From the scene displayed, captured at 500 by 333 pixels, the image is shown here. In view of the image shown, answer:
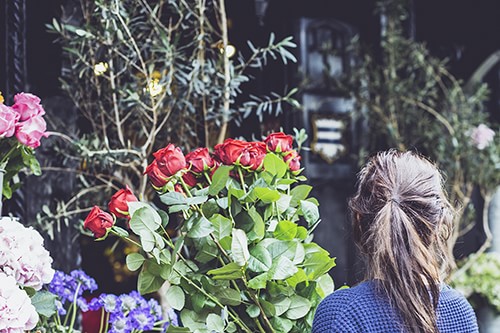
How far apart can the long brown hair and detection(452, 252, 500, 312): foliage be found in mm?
3069

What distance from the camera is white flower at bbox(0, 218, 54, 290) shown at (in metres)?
2.26

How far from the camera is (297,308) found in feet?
7.22

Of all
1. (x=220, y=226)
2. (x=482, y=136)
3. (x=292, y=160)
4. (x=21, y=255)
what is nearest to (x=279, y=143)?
(x=292, y=160)

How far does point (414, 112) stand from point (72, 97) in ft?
7.83

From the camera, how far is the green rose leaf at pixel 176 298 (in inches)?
83.7

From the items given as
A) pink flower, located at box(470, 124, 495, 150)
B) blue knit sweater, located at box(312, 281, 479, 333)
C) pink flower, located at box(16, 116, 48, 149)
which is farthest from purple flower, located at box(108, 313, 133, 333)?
pink flower, located at box(470, 124, 495, 150)

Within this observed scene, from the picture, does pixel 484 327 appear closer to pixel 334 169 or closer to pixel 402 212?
pixel 334 169

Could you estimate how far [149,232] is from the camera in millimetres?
2104

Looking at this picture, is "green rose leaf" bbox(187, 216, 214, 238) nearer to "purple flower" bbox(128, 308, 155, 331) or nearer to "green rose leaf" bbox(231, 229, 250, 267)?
"green rose leaf" bbox(231, 229, 250, 267)

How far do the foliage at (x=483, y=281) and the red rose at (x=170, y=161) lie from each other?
3.29 m

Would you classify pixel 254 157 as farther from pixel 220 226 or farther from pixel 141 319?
pixel 141 319

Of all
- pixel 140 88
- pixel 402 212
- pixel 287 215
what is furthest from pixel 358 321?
pixel 140 88

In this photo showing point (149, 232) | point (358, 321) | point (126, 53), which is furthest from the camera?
point (126, 53)

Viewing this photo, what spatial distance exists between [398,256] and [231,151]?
1.77ft
